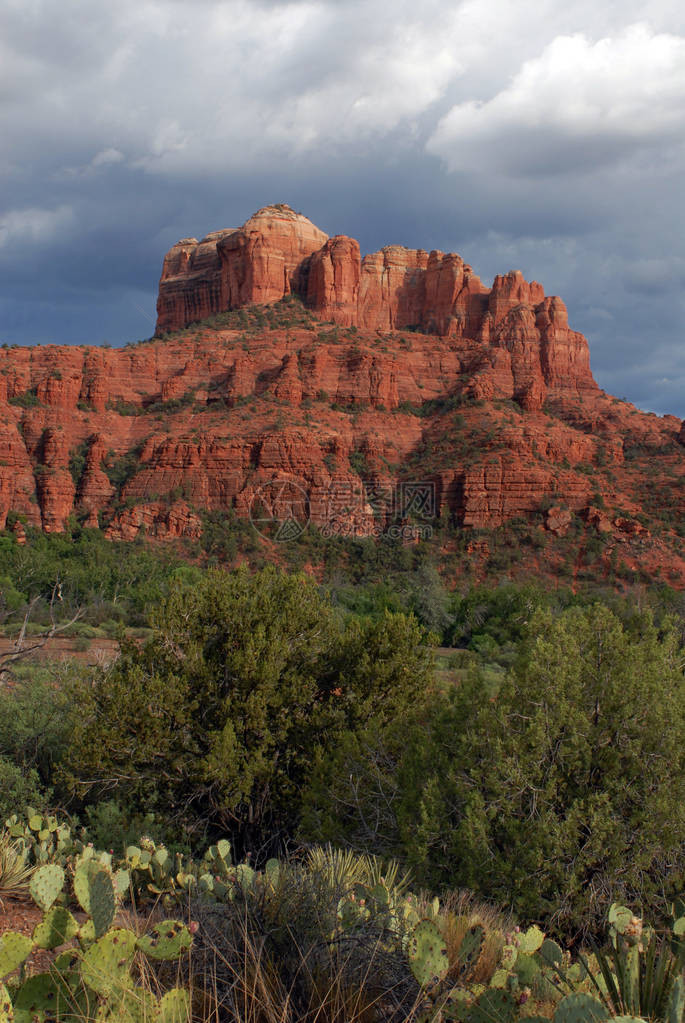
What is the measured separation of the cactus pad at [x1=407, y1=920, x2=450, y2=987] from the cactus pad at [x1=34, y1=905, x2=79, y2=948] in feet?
6.19

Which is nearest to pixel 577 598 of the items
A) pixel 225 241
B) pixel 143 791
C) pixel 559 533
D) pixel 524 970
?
pixel 559 533

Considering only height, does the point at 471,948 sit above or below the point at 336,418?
below

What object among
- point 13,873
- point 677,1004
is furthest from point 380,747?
point 677,1004

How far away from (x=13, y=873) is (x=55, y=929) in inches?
140

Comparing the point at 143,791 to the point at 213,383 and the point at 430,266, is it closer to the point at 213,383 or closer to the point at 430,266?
the point at 213,383

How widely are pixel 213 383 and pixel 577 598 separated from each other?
3733 cm

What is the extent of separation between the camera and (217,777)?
9883mm

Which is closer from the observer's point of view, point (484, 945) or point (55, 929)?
point (55, 929)

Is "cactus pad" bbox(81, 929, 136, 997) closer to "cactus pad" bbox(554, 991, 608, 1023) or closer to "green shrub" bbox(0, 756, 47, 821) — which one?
"cactus pad" bbox(554, 991, 608, 1023)

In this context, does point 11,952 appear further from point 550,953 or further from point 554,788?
point 554,788

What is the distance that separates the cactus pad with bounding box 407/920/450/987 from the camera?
3.73 m

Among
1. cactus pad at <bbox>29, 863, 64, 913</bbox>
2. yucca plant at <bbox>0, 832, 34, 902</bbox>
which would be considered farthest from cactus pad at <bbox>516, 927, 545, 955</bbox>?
yucca plant at <bbox>0, 832, 34, 902</bbox>

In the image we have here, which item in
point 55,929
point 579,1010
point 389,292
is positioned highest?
point 389,292

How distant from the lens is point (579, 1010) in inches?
124
